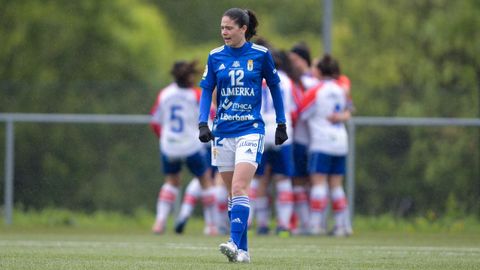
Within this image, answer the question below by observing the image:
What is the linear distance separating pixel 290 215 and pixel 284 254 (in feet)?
16.1

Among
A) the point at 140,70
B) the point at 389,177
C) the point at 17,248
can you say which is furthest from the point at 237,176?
the point at 140,70

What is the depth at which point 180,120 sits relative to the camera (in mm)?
15859

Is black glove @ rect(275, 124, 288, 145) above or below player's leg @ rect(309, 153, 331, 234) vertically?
above

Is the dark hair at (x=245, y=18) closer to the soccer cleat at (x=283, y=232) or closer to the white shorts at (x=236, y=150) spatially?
the white shorts at (x=236, y=150)

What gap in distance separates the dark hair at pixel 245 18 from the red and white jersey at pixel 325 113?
17.6 ft

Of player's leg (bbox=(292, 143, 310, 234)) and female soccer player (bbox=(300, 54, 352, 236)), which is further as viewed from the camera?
player's leg (bbox=(292, 143, 310, 234))

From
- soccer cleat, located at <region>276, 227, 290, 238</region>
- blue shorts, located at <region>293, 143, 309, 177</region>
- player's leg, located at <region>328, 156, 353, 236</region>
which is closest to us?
soccer cleat, located at <region>276, 227, 290, 238</region>

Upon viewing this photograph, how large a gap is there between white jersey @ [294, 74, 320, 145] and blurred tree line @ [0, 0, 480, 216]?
2104 millimetres

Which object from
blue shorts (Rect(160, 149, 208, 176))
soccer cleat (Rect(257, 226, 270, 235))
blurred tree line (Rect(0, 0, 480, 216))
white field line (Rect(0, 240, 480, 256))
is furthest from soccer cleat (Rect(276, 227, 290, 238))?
blurred tree line (Rect(0, 0, 480, 216))

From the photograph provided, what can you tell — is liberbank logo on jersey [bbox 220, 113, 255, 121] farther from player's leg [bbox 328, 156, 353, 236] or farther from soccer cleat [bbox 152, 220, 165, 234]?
soccer cleat [bbox 152, 220, 165, 234]

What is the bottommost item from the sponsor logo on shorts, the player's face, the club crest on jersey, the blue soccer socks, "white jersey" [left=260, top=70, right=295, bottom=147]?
the blue soccer socks

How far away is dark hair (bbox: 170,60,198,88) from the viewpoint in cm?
1560

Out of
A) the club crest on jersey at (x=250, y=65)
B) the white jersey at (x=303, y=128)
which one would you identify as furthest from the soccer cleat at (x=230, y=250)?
the white jersey at (x=303, y=128)

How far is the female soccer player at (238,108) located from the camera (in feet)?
32.7
